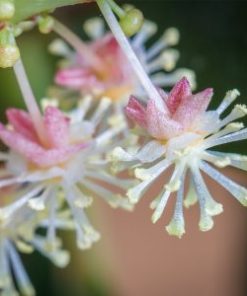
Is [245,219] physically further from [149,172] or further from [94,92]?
[149,172]

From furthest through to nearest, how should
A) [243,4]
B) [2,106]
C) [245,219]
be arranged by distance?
[245,219] → [2,106] → [243,4]

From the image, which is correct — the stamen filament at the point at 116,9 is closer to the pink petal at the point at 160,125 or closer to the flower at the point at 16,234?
the pink petal at the point at 160,125

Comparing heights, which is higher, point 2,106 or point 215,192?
point 2,106

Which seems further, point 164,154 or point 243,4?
point 243,4

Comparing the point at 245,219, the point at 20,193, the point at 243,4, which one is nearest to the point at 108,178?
the point at 20,193

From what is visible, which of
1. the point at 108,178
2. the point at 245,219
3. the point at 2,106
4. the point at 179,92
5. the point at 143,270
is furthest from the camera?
the point at 143,270

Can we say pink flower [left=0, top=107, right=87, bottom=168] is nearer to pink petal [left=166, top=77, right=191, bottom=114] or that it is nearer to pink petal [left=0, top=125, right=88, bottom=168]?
pink petal [left=0, top=125, right=88, bottom=168]

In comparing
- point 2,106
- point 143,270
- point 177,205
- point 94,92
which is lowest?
point 143,270
